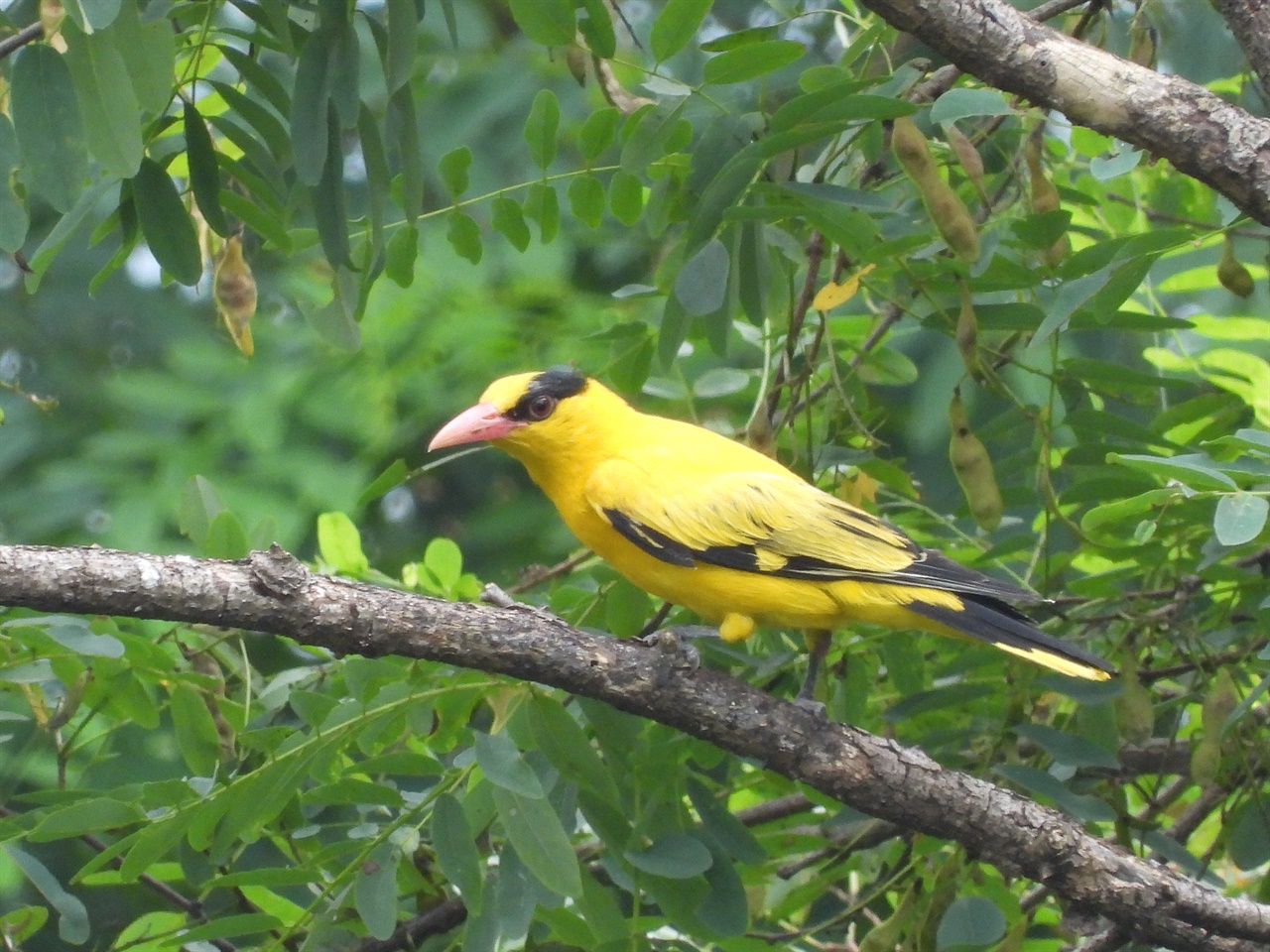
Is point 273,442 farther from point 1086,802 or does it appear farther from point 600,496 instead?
point 1086,802

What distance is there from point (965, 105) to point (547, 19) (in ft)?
2.88

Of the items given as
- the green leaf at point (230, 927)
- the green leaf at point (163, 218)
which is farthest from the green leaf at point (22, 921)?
the green leaf at point (163, 218)

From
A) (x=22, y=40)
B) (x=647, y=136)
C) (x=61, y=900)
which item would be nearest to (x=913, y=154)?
(x=647, y=136)

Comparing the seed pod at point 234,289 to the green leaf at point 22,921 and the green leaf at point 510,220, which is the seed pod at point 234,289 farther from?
the green leaf at point 22,921

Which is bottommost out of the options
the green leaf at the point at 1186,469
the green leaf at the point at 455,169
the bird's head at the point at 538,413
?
the bird's head at the point at 538,413

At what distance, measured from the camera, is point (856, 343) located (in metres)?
4.19

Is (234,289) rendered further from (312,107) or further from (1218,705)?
(1218,705)

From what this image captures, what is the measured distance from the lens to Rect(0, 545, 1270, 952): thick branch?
2.41 m

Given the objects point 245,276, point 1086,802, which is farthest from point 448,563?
point 1086,802

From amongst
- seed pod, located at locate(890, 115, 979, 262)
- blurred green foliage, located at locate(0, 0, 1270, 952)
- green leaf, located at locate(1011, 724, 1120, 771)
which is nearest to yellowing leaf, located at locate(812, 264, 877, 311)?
blurred green foliage, located at locate(0, 0, 1270, 952)

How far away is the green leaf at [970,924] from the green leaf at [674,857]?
1.83ft

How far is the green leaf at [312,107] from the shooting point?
2.78m

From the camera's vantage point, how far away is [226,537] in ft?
10.7

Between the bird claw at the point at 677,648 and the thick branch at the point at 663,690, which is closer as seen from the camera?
the thick branch at the point at 663,690
